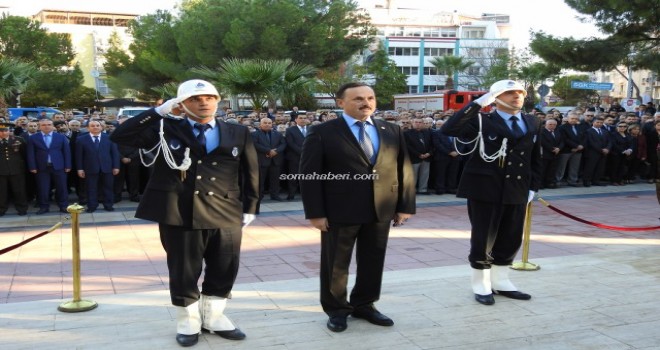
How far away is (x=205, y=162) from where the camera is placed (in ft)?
13.8

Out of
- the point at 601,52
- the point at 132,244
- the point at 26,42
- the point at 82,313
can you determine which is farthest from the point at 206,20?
the point at 82,313

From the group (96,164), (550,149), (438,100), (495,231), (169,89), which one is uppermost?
(438,100)

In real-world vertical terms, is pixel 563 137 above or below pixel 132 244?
above

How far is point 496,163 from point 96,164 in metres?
7.93

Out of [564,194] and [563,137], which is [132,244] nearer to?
[564,194]

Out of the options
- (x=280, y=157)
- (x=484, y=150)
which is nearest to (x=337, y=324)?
(x=484, y=150)

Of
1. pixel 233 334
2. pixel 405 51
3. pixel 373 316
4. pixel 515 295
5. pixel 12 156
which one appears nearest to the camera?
pixel 233 334

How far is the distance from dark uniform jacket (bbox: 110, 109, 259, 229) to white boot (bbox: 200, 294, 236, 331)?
58 cm

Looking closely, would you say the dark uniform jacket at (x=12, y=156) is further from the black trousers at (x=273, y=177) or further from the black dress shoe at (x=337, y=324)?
the black dress shoe at (x=337, y=324)

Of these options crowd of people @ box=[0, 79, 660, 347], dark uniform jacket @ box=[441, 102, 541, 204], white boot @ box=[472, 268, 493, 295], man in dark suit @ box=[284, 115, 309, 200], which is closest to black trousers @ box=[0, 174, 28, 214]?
man in dark suit @ box=[284, 115, 309, 200]

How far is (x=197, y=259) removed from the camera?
4.24m

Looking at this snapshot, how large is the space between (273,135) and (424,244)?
5215 mm

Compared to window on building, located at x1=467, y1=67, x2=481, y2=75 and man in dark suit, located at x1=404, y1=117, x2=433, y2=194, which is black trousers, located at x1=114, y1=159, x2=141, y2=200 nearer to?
man in dark suit, located at x1=404, y1=117, x2=433, y2=194

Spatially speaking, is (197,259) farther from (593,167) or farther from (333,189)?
(593,167)
